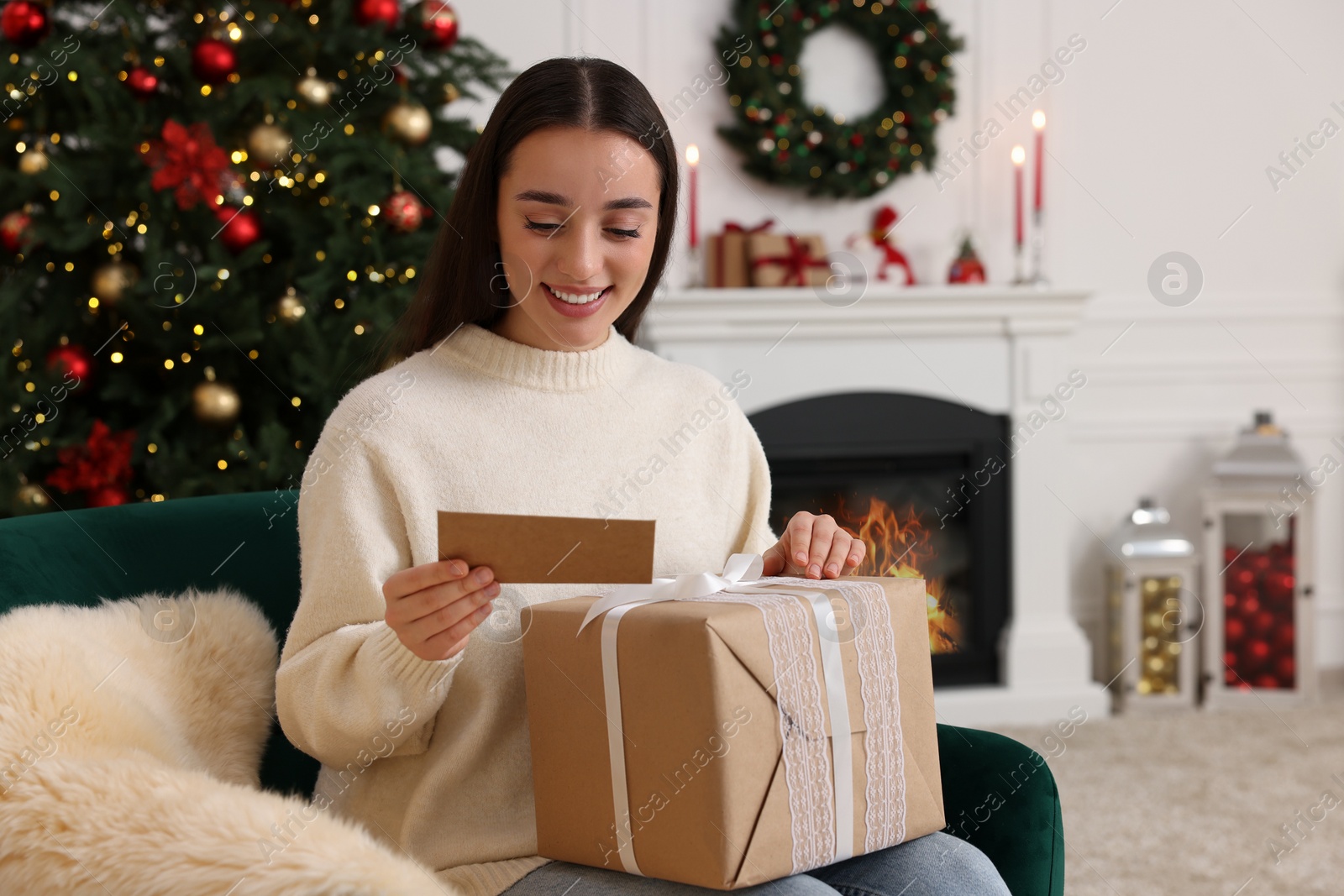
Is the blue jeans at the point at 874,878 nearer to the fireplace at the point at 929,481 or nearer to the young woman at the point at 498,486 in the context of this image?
the young woman at the point at 498,486

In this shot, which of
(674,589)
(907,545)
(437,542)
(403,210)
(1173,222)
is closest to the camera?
(674,589)

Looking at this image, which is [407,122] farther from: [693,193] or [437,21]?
[693,193]

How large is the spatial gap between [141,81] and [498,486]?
154cm


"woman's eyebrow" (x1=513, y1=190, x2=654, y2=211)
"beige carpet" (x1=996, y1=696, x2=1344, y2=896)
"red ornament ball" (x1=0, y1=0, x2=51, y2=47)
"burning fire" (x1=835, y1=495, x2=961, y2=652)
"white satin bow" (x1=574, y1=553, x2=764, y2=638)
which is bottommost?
"beige carpet" (x1=996, y1=696, x2=1344, y2=896)

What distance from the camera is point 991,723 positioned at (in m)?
3.15

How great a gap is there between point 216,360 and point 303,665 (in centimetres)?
136

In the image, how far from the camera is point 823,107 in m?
3.29

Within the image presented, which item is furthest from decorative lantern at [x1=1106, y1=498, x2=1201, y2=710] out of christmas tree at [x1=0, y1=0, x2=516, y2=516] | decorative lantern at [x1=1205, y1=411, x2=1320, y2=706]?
christmas tree at [x1=0, y1=0, x2=516, y2=516]

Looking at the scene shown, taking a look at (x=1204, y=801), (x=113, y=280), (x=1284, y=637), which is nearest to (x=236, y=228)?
(x=113, y=280)

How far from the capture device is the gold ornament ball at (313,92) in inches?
88.4

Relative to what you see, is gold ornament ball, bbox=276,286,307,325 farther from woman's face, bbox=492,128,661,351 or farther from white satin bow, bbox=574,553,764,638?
white satin bow, bbox=574,553,764,638

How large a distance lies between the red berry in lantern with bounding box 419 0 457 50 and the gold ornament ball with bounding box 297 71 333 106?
0.25 metres

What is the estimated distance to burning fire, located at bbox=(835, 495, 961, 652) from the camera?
319cm

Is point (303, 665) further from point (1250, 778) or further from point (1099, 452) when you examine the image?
point (1099, 452)
